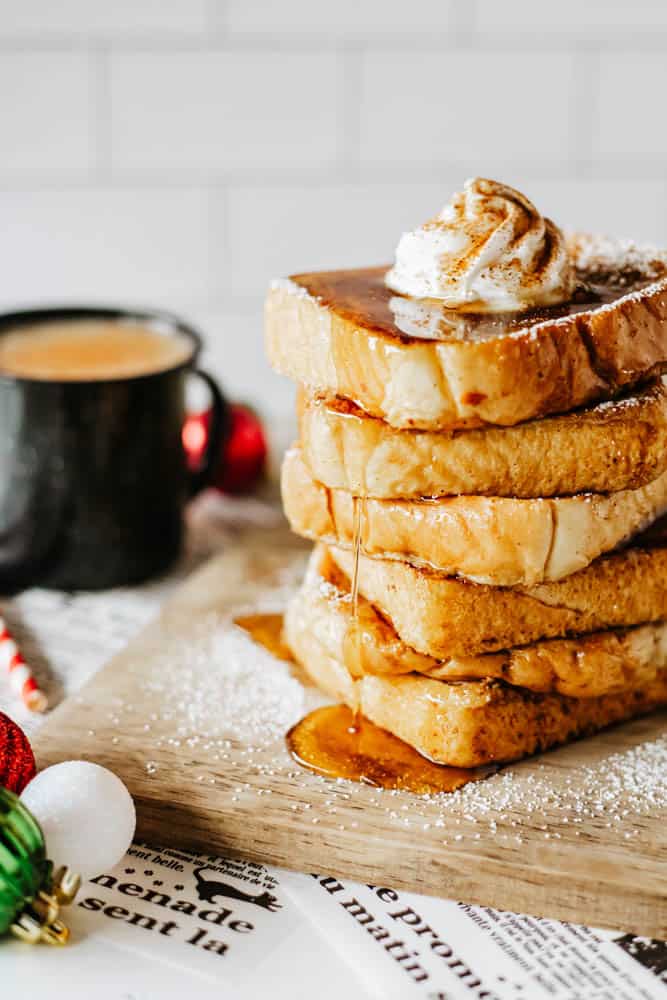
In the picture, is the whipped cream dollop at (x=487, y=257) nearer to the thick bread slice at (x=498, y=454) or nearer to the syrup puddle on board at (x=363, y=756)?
the thick bread slice at (x=498, y=454)

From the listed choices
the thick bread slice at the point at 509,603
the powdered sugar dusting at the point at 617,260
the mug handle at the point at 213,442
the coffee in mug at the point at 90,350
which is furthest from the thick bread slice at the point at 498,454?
the mug handle at the point at 213,442

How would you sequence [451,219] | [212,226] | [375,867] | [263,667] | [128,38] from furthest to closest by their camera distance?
[212,226]
[128,38]
[263,667]
[451,219]
[375,867]

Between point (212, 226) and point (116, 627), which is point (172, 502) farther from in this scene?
point (212, 226)

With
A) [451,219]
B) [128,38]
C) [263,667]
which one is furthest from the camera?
[128,38]

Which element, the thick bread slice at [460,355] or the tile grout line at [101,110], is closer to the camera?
the thick bread slice at [460,355]

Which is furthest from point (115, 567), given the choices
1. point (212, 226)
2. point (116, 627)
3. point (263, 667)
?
point (212, 226)

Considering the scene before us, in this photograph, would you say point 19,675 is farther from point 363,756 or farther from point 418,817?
point 418,817

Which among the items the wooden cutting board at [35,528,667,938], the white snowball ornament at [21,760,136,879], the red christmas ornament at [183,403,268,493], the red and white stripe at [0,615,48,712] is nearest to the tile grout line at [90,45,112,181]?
the red christmas ornament at [183,403,268,493]
